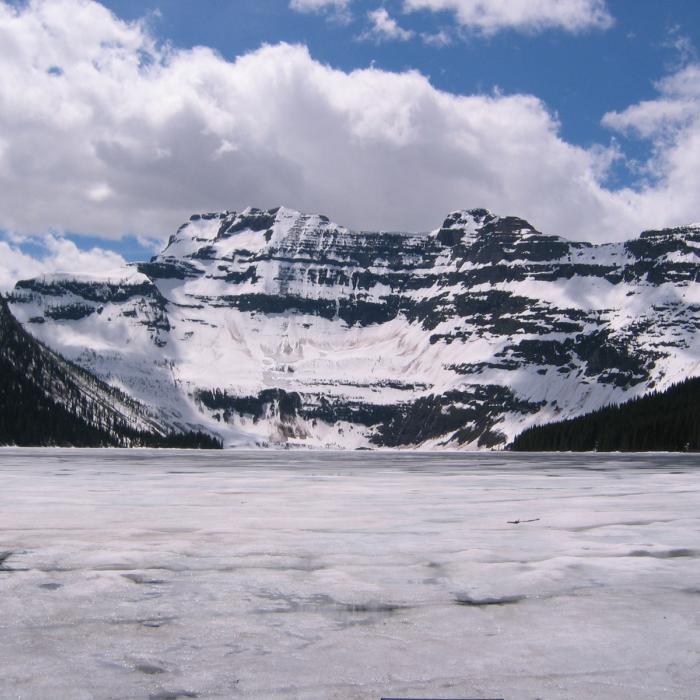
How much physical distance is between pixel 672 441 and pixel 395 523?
145510mm

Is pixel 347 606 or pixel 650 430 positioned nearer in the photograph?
pixel 347 606

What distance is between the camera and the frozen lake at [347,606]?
38.0 ft

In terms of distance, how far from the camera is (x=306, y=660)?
1232 centimetres

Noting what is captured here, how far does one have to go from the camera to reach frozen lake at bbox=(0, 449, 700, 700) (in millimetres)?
11586

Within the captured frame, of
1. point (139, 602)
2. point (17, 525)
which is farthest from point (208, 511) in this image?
point (139, 602)

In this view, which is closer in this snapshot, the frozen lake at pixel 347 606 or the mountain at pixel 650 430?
the frozen lake at pixel 347 606

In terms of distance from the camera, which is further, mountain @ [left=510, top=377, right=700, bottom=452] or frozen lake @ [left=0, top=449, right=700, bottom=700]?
mountain @ [left=510, top=377, right=700, bottom=452]

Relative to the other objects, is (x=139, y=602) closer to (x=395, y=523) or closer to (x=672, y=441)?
(x=395, y=523)

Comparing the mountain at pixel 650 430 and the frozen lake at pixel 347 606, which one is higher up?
the mountain at pixel 650 430

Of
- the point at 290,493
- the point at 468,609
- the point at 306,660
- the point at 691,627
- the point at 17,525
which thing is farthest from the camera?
the point at 290,493

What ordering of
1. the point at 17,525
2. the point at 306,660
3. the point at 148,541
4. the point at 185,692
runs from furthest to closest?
the point at 17,525 → the point at 148,541 → the point at 306,660 → the point at 185,692

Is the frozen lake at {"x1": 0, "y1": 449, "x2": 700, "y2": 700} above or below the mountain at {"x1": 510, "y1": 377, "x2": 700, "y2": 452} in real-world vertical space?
below

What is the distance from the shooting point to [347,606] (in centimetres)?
1519

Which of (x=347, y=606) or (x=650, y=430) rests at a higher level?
(x=650, y=430)
